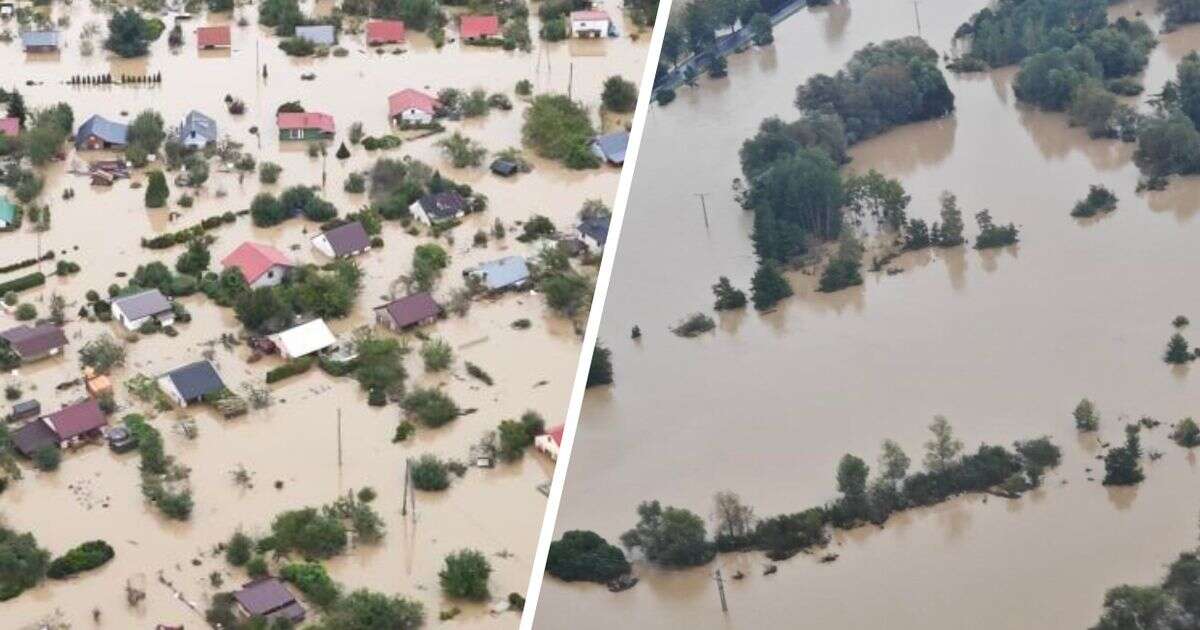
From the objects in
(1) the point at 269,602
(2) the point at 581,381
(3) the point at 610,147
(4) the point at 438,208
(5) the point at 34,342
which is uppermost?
(2) the point at 581,381

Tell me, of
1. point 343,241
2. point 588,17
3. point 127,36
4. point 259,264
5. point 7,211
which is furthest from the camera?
point 588,17

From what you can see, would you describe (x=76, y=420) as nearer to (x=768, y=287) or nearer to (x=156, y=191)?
(x=156, y=191)

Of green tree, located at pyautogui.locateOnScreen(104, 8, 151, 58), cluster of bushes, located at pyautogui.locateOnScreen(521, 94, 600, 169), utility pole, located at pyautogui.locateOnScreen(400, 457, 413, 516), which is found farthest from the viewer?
green tree, located at pyautogui.locateOnScreen(104, 8, 151, 58)

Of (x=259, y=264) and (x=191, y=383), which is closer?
(x=191, y=383)

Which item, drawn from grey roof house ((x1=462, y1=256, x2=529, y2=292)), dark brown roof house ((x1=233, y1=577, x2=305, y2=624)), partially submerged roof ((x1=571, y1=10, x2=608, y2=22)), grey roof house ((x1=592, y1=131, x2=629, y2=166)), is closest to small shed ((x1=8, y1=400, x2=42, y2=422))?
dark brown roof house ((x1=233, y1=577, x2=305, y2=624))

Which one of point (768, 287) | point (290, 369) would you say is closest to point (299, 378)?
point (290, 369)

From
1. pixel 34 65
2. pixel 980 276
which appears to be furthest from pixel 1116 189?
pixel 34 65

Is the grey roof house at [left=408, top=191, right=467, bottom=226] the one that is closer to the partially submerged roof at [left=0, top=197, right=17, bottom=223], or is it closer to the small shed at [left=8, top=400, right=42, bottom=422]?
the partially submerged roof at [left=0, top=197, right=17, bottom=223]

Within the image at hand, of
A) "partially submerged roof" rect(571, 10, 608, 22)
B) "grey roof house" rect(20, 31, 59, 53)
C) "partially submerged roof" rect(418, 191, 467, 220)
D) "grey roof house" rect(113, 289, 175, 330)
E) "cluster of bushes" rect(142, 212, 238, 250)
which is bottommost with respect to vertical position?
"grey roof house" rect(113, 289, 175, 330)
